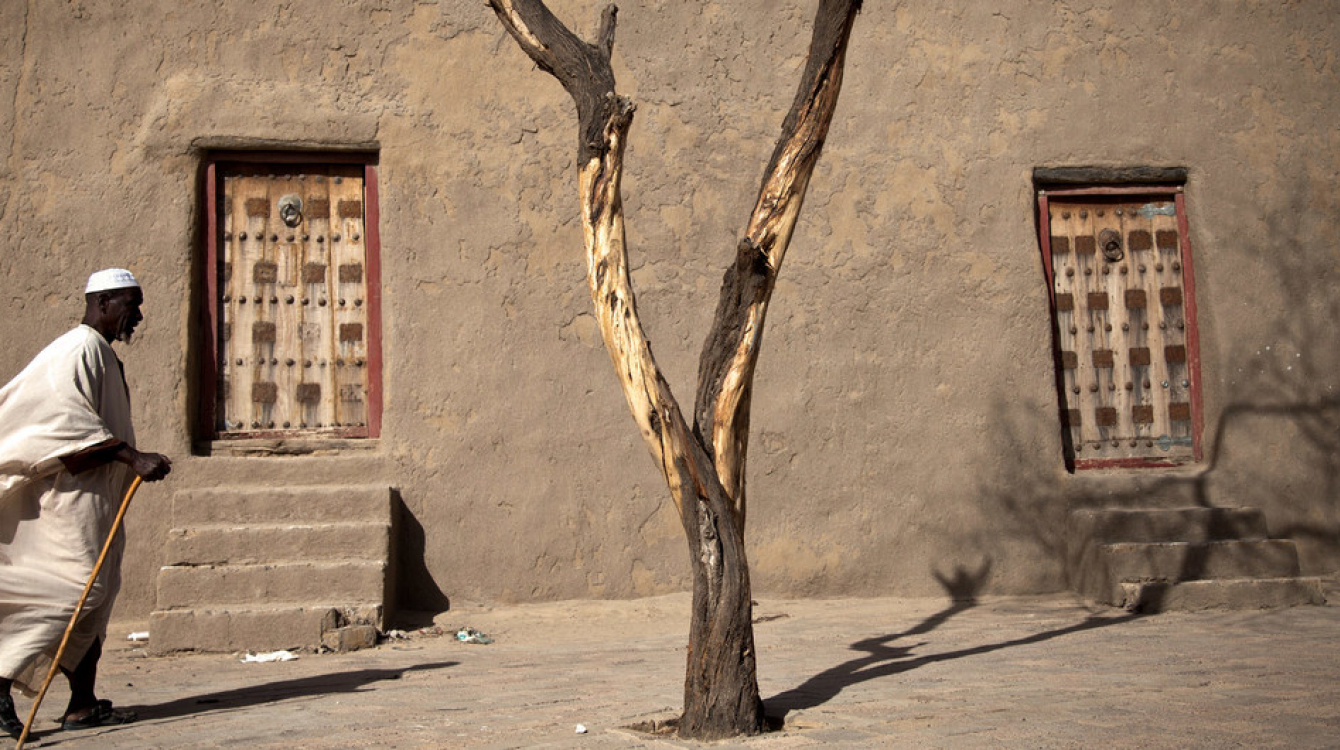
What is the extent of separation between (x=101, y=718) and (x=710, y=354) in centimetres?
256

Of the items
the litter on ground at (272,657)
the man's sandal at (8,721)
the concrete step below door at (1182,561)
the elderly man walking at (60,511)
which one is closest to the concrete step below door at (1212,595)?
the concrete step below door at (1182,561)

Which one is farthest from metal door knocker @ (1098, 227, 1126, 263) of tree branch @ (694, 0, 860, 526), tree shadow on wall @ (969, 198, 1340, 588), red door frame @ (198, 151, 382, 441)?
red door frame @ (198, 151, 382, 441)

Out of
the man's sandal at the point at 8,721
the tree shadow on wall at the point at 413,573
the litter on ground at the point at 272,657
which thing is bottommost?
the litter on ground at the point at 272,657

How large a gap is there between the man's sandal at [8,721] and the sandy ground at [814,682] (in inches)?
4.8

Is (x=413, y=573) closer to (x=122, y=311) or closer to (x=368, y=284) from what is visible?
(x=368, y=284)

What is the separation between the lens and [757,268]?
4184 mm

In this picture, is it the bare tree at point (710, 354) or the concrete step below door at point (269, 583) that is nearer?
the bare tree at point (710, 354)

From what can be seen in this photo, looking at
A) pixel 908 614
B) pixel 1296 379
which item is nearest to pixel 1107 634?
pixel 908 614

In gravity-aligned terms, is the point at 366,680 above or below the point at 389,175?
below

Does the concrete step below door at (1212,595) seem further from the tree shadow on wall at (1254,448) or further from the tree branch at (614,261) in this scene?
the tree branch at (614,261)

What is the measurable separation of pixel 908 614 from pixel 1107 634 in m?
1.19

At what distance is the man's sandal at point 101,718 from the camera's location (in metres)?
4.45

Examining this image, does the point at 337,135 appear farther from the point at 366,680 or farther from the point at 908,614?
the point at 908,614

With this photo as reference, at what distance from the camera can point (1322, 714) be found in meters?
3.98
